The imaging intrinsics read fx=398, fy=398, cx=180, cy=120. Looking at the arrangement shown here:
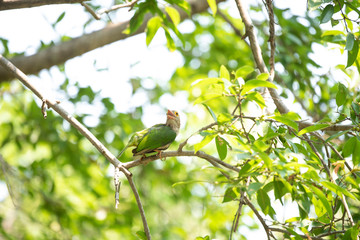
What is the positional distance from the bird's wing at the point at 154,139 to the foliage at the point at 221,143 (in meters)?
0.50

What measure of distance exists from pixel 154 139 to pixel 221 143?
1299 mm

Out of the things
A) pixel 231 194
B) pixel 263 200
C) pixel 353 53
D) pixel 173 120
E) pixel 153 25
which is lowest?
pixel 263 200

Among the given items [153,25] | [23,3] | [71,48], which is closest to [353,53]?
[153,25]

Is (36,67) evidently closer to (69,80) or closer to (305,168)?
(69,80)

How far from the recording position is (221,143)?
2680 millimetres

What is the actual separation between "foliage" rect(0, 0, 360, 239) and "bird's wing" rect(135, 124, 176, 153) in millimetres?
499

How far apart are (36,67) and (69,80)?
2.24ft

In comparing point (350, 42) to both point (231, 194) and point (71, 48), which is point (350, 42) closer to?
point (231, 194)

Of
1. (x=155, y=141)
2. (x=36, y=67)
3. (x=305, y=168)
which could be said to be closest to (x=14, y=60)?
(x=36, y=67)

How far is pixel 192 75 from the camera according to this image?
873 cm

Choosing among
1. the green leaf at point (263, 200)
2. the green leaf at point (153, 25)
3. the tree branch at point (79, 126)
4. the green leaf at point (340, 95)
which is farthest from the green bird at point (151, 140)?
the green leaf at point (340, 95)

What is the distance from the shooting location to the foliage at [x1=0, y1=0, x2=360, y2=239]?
2520 millimetres

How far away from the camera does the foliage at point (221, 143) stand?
252 cm

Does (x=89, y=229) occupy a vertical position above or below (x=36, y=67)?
below
